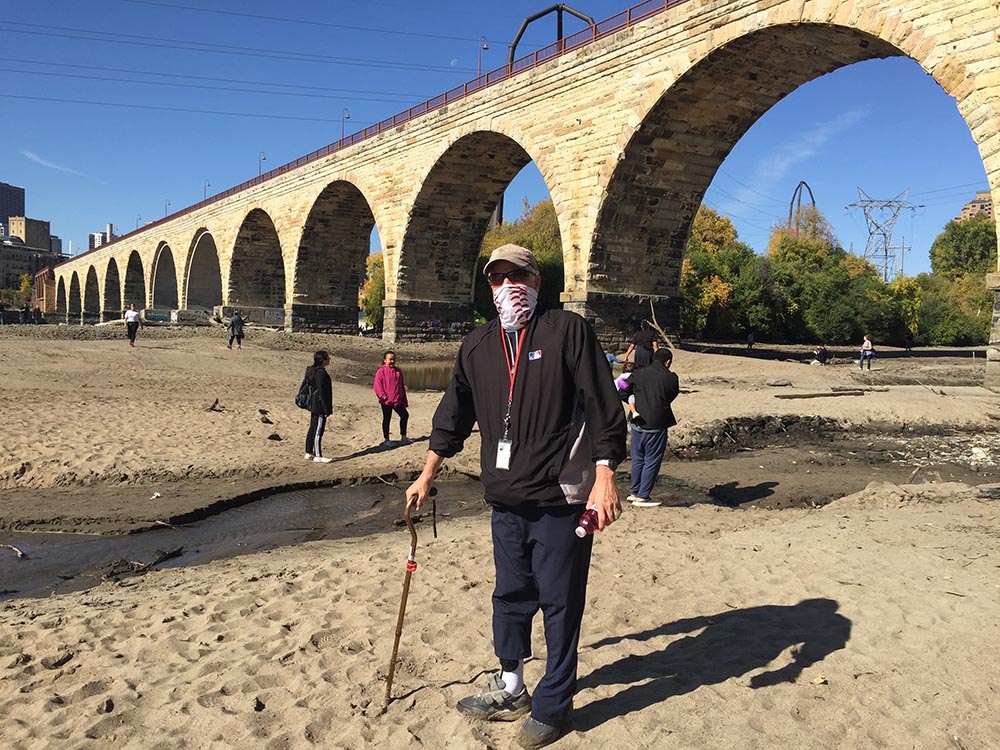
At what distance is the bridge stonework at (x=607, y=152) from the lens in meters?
11.5

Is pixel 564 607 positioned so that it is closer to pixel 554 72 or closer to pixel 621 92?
pixel 621 92

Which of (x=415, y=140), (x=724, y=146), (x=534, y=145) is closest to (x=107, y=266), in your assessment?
(x=415, y=140)

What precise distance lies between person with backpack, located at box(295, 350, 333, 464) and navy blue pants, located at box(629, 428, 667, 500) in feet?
13.5

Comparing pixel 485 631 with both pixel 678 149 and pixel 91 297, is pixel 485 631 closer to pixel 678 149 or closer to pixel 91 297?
pixel 678 149

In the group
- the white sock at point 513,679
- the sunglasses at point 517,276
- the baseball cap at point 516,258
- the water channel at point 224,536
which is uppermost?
the baseball cap at point 516,258

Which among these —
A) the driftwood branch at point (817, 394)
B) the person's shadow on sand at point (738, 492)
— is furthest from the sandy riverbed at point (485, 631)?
the driftwood branch at point (817, 394)

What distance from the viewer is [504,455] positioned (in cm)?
243

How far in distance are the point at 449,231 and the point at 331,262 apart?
32.8 feet

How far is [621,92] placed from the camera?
16.5 meters

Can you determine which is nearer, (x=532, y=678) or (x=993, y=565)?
(x=532, y=678)

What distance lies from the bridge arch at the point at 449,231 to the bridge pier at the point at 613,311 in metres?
7.59

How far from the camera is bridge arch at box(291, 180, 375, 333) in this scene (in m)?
31.9

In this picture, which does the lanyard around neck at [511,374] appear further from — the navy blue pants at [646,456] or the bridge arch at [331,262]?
the bridge arch at [331,262]

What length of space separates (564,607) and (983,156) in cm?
1184
